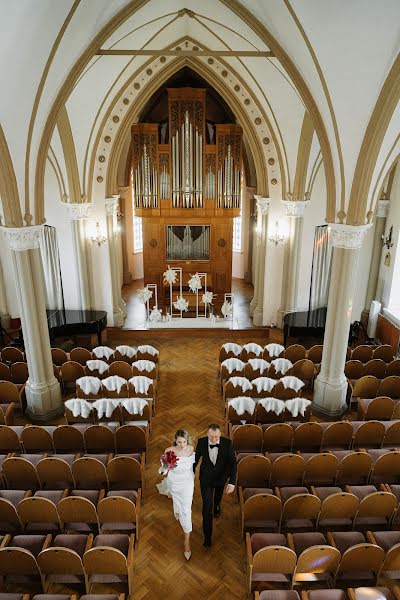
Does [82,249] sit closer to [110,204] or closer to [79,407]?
[110,204]

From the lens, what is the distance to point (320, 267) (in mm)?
14500

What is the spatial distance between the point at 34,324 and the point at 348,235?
6303mm

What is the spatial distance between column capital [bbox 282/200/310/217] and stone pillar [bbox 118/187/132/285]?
22.7 feet

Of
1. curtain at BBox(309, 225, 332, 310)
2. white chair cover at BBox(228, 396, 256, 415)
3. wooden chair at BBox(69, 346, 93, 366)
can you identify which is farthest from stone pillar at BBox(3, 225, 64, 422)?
curtain at BBox(309, 225, 332, 310)

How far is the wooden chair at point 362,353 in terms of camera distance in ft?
38.1

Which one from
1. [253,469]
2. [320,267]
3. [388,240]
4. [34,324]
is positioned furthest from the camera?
[320,267]

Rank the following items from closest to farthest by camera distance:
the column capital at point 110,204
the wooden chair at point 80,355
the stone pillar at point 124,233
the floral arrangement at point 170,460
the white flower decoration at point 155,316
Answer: the floral arrangement at point 170,460
the wooden chair at point 80,355
the column capital at point 110,204
the white flower decoration at point 155,316
the stone pillar at point 124,233

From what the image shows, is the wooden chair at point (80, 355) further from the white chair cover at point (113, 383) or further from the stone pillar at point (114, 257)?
the stone pillar at point (114, 257)

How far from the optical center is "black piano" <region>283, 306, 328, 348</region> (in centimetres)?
1342

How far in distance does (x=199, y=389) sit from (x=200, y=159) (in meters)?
7.84

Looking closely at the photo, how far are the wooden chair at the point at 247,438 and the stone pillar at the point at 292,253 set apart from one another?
7.02m

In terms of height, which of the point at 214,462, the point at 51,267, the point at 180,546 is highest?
the point at 51,267

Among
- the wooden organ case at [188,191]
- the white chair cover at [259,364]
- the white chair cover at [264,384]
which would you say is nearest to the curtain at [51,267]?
the wooden organ case at [188,191]

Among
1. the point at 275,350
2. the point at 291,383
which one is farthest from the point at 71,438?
the point at 275,350
